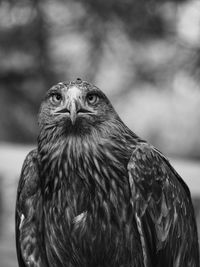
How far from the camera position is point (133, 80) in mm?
11836

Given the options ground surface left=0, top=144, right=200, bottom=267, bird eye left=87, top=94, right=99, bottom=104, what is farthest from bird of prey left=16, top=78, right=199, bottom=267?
ground surface left=0, top=144, right=200, bottom=267

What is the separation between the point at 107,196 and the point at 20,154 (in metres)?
7.50

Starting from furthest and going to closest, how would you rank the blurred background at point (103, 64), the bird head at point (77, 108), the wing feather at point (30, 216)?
the blurred background at point (103, 64) → the wing feather at point (30, 216) → the bird head at point (77, 108)

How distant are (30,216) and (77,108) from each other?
842 millimetres

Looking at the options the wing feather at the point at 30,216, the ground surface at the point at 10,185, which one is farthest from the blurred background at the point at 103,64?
the wing feather at the point at 30,216

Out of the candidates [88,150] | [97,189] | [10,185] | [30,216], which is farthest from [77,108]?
[10,185]

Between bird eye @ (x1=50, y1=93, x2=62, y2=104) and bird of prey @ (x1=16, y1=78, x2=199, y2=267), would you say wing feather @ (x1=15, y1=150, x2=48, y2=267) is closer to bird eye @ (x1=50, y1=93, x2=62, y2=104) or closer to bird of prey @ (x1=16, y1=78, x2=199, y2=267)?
bird of prey @ (x1=16, y1=78, x2=199, y2=267)

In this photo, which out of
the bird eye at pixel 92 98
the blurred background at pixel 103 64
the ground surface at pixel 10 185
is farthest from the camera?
the blurred background at pixel 103 64

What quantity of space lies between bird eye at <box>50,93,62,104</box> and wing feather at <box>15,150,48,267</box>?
0.46 meters

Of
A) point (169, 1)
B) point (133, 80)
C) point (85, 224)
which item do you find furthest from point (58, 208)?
point (133, 80)

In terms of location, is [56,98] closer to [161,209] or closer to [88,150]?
[88,150]

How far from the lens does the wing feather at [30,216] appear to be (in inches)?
188

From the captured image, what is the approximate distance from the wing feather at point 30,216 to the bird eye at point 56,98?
463mm

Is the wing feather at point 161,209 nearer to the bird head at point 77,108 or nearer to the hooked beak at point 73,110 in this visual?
the bird head at point 77,108
